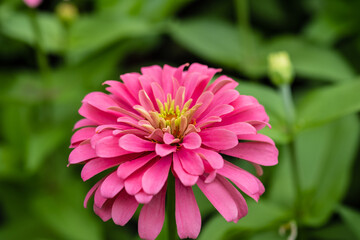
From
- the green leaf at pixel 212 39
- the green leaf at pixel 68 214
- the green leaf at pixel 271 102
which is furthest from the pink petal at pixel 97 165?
the green leaf at pixel 212 39

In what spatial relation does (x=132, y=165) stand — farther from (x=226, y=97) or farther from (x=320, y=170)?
(x=320, y=170)

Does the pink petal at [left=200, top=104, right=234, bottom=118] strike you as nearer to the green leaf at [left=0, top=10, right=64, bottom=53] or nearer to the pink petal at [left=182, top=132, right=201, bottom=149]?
the pink petal at [left=182, top=132, right=201, bottom=149]

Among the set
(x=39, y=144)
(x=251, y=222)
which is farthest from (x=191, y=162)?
(x=39, y=144)

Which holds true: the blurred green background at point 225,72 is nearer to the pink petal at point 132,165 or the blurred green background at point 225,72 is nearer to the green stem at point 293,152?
the green stem at point 293,152

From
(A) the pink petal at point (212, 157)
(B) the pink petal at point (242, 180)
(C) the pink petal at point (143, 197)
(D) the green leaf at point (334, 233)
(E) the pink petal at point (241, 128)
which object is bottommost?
(D) the green leaf at point (334, 233)

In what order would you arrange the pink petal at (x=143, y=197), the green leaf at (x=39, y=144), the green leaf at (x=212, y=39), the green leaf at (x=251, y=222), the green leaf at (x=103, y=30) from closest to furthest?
the pink petal at (x=143, y=197) → the green leaf at (x=251, y=222) → the green leaf at (x=39, y=144) → the green leaf at (x=103, y=30) → the green leaf at (x=212, y=39)

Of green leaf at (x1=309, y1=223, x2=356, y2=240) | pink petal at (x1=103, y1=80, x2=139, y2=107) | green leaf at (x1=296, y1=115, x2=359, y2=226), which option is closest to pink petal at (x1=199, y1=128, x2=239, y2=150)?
pink petal at (x1=103, y1=80, x2=139, y2=107)
